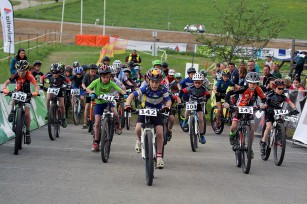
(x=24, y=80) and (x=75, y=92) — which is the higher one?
(x=24, y=80)

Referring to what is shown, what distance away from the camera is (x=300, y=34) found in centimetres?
8431

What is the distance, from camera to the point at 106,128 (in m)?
14.7

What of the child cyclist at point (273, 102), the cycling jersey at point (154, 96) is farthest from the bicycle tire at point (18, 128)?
the child cyclist at point (273, 102)

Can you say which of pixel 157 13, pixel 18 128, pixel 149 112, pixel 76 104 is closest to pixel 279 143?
pixel 149 112

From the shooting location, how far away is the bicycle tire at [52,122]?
58.9ft

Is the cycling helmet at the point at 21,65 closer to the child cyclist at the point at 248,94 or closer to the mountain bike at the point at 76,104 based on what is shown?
the child cyclist at the point at 248,94

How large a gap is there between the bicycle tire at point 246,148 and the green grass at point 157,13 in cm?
6851

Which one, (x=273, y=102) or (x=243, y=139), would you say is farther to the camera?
(x=273, y=102)

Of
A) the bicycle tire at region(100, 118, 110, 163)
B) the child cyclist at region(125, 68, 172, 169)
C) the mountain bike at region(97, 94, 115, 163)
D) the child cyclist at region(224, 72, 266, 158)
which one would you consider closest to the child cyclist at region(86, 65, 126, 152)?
the mountain bike at region(97, 94, 115, 163)

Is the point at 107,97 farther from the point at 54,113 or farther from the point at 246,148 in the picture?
the point at 54,113

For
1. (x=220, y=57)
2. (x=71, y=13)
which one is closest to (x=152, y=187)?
(x=220, y=57)

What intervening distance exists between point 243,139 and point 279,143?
142 cm

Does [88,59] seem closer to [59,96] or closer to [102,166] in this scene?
[59,96]

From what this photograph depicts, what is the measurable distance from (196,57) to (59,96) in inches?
1416
